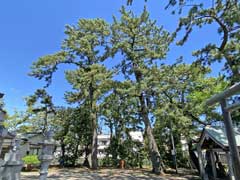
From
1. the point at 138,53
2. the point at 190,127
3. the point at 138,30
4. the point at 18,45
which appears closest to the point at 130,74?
the point at 138,53

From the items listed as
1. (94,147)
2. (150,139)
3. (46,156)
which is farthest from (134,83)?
(46,156)

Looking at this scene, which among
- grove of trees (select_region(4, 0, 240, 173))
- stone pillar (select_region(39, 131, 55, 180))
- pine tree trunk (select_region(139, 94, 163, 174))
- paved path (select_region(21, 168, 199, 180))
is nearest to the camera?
stone pillar (select_region(39, 131, 55, 180))

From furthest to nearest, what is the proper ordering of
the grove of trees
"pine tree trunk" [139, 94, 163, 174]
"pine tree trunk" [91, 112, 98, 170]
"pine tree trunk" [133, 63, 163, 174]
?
1. "pine tree trunk" [91, 112, 98, 170]
2. "pine tree trunk" [133, 63, 163, 174]
3. "pine tree trunk" [139, 94, 163, 174]
4. the grove of trees

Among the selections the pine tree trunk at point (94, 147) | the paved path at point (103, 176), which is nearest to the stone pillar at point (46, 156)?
the paved path at point (103, 176)

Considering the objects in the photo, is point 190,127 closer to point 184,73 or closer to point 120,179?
point 184,73

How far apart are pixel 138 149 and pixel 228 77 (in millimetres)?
13689

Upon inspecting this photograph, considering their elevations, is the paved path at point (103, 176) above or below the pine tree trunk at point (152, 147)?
below

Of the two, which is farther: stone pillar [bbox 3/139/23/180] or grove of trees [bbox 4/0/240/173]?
grove of trees [bbox 4/0/240/173]

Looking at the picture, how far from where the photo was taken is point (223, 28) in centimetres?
815

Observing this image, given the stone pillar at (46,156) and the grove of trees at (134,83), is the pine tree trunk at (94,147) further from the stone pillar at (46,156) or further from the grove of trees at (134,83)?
the stone pillar at (46,156)

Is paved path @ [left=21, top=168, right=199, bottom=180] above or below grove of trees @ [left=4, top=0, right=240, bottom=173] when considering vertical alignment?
below

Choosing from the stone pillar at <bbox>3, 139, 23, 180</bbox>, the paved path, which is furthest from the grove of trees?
the stone pillar at <bbox>3, 139, 23, 180</bbox>

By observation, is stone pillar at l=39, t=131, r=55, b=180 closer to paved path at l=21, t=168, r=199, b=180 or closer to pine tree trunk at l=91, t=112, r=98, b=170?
paved path at l=21, t=168, r=199, b=180

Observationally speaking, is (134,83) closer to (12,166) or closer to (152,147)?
(152,147)
